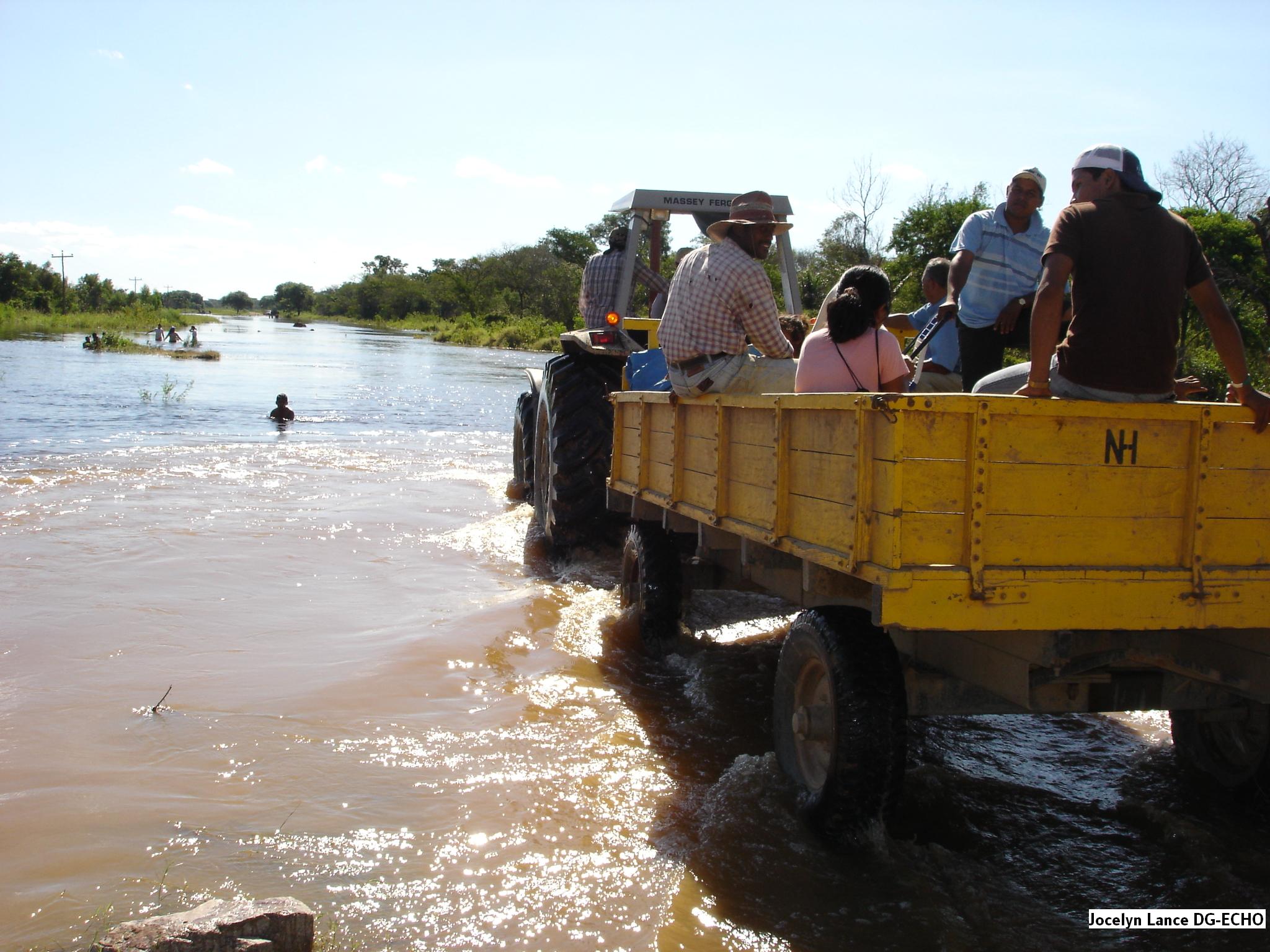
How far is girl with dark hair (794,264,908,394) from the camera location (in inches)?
155

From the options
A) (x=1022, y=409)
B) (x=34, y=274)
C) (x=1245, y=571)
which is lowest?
(x=1245, y=571)

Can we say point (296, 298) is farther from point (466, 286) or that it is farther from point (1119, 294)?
point (1119, 294)

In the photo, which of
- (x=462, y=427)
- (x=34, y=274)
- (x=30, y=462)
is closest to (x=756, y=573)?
(x=30, y=462)

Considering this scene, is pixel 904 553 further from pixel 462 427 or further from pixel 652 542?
pixel 462 427

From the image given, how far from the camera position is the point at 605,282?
7859mm

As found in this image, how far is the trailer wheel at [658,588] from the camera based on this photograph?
229 inches

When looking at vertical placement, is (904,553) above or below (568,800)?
above

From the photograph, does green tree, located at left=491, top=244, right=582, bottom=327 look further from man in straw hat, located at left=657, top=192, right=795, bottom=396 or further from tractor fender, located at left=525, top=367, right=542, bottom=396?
man in straw hat, located at left=657, top=192, right=795, bottom=396

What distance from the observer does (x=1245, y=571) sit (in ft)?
10.2

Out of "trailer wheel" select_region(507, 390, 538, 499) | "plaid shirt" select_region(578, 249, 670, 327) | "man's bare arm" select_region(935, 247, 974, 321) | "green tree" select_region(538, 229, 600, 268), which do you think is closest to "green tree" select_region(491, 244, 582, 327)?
"green tree" select_region(538, 229, 600, 268)

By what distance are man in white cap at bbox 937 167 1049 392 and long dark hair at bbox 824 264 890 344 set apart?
3.84 feet

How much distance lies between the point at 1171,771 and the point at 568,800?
2444mm

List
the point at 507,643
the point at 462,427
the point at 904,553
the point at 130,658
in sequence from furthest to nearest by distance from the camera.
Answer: the point at 462,427 < the point at 507,643 < the point at 130,658 < the point at 904,553

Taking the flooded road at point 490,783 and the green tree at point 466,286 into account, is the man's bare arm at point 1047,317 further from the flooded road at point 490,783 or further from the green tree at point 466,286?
the green tree at point 466,286
